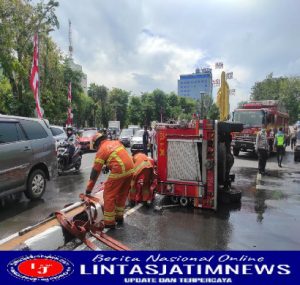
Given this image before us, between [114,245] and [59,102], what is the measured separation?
1089 inches

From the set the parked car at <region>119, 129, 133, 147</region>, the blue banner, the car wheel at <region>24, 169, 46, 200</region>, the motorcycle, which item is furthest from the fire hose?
the parked car at <region>119, 129, 133, 147</region>

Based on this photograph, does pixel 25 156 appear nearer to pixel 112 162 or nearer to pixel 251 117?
pixel 112 162

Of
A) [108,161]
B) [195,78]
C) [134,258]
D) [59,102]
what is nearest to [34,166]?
[108,161]

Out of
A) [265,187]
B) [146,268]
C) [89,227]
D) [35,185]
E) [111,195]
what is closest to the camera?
[146,268]

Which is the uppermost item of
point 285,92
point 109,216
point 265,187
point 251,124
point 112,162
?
point 285,92

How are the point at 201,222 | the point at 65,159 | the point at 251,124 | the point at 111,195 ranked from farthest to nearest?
1. the point at 251,124
2. the point at 65,159
3. the point at 201,222
4. the point at 111,195

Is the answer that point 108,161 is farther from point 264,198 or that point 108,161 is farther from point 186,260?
point 264,198

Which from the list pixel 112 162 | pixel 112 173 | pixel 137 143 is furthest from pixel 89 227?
pixel 137 143

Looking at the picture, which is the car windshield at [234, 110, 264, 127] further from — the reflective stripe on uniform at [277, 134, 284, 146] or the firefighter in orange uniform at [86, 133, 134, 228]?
the firefighter in orange uniform at [86, 133, 134, 228]

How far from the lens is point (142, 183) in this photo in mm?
7395

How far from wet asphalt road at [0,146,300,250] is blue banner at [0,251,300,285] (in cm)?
184

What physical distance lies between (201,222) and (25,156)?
3752mm

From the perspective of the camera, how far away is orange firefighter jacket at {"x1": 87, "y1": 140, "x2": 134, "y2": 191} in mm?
5629

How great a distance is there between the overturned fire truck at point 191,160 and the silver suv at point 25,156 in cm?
255
